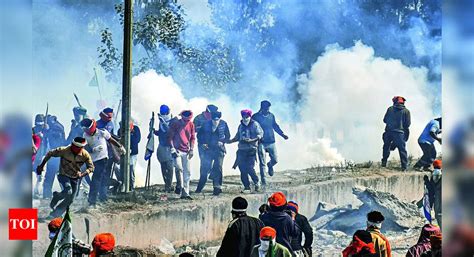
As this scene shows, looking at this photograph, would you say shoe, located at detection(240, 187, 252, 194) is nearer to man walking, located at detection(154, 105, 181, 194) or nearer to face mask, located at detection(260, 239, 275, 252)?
man walking, located at detection(154, 105, 181, 194)

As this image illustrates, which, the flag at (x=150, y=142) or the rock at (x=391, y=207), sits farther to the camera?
the rock at (x=391, y=207)

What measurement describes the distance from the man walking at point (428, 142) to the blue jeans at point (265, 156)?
5.94ft

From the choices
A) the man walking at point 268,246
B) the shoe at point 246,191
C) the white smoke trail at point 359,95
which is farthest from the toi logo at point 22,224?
the white smoke trail at point 359,95

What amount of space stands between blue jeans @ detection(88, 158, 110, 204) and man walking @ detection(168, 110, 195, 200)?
33.1 inches

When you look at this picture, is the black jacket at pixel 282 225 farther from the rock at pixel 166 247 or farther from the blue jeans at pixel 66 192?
the blue jeans at pixel 66 192

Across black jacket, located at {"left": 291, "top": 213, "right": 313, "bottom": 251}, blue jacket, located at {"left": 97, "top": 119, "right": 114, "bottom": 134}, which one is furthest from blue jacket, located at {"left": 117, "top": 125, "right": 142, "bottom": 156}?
black jacket, located at {"left": 291, "top": 213, "right": 313, "bottom": 251}

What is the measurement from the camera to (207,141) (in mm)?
9469

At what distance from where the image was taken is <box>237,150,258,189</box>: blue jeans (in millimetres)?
9523

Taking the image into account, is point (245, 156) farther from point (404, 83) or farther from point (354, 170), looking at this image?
point (404, 83)

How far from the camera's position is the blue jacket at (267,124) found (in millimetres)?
9523

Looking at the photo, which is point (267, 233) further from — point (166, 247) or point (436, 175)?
point (436, 175)

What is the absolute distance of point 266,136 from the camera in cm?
955

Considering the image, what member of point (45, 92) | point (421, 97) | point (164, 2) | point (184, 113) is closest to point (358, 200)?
point (421, 97)

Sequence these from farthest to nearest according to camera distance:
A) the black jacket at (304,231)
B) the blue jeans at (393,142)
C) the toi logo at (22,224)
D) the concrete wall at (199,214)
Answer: the blue jeans at (393,142), the concrete wall at (199,214), the black jacket at (304,231), the toi logo at (22,224)
